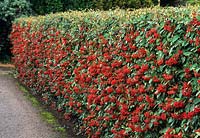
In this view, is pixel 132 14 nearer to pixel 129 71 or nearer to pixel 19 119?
pixel 129 71

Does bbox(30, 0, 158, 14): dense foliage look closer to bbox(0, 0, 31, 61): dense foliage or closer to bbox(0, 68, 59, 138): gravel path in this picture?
bbox(0, 0, 31, 61): dense foliage

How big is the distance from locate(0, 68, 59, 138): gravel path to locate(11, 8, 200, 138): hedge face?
521 mm

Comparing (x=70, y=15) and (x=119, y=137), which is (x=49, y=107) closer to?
(x=70, y=15)

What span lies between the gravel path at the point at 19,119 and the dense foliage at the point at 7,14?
545cm

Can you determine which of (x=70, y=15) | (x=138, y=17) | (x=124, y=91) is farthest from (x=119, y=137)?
(x=70, y=15)

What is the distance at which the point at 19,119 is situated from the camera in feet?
23.7

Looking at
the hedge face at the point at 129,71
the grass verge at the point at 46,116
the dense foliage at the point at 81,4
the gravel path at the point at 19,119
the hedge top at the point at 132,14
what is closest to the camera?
the hedge face at the point at 129,71

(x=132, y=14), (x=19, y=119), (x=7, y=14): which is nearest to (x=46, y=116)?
(x=19, y=119)

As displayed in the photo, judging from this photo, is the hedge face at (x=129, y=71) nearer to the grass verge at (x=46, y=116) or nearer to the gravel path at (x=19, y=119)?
the grass verge at (x=46, y=116)

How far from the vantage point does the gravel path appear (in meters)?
6.34

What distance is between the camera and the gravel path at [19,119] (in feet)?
20.8

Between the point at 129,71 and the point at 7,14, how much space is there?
1100 cm

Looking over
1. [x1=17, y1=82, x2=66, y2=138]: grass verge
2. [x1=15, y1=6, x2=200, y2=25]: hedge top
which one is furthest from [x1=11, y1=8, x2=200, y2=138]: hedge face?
[x1=17, y1=82, x2=66, y2=138]: grass verge

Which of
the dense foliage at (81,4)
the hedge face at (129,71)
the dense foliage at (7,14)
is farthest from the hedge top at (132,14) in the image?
the dense foliage at (81,4)
